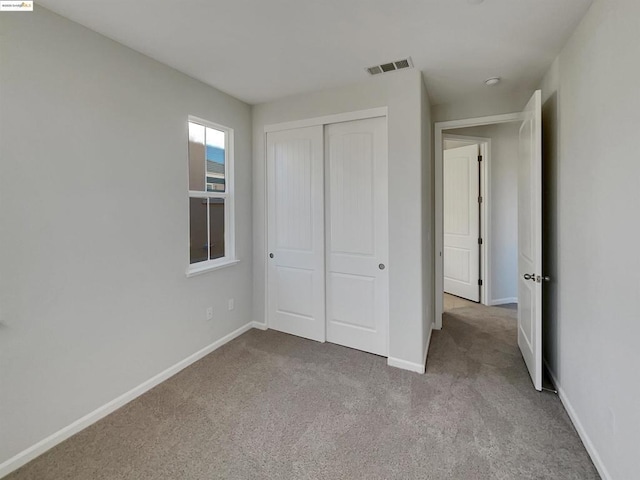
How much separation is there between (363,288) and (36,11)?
2927 millimetres

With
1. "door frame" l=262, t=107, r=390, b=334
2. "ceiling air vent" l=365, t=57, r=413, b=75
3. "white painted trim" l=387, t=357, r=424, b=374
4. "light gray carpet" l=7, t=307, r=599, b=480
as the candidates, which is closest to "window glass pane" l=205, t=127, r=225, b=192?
"door frame" l=262, t=107, r=390, b=334

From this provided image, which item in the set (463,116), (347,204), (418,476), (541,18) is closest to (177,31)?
(347,204)

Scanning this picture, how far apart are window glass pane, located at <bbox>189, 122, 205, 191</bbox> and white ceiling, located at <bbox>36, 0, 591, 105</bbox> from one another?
45 centimetres

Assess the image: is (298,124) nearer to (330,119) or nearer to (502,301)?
(330,119)

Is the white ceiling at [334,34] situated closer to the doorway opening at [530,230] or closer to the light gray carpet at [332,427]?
the doorway opening at [530,230]

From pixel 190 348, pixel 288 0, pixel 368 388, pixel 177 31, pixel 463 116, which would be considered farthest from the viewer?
pixel 463 116

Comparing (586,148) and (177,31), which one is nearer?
(586,148)

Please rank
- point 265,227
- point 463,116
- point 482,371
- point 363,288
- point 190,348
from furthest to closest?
point 265,227 → point 463,116 → point 363,288 → point 190,348 → point 482,371

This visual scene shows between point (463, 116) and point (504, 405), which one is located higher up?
point (463, 116)

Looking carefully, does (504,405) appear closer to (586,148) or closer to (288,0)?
(586,148)

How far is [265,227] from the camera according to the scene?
3.36 metres

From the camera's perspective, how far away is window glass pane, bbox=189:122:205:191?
2736mm

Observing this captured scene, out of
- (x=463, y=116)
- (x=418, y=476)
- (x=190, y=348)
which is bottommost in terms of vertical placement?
(x=418, y=476)

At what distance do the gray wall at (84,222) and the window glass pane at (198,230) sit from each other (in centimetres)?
15
